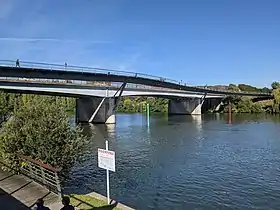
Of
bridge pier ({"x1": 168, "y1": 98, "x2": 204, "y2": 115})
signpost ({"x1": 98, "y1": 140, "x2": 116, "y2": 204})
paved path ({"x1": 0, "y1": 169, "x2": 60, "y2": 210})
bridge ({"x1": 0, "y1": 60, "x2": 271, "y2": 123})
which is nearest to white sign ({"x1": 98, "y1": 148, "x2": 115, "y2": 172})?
signpost ({"x1": 98, "y1": 140, "x2": 116, "y2": 204})

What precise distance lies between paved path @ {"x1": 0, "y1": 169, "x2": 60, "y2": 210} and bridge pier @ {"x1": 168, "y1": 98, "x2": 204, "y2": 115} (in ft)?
340

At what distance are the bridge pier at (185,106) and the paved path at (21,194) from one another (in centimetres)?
10357

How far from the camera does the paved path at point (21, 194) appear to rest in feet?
42.5

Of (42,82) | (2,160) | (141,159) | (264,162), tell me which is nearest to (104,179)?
(2,160)

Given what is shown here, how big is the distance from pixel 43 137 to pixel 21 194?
461 centimetres

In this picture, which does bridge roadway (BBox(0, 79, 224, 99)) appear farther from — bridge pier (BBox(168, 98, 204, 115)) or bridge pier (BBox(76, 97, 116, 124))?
bridge pier (BBox(168, 98, 204, 115))

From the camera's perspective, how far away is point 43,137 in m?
18.4

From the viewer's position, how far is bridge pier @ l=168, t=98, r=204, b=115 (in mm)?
117938

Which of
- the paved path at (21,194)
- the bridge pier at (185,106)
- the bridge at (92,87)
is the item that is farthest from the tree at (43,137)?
the bridge pier at (185,106)

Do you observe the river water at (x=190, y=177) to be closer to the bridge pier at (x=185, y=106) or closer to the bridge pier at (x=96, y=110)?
the bridge pier at (x=96, y=110)

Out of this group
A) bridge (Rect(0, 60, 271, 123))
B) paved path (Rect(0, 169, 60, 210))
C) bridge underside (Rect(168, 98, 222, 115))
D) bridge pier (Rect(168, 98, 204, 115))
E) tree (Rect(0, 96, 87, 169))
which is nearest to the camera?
paved path (Rect(0, 169, 60, 210))

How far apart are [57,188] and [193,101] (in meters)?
107

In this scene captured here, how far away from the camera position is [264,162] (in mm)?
29781

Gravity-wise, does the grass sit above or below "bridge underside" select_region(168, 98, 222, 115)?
below
